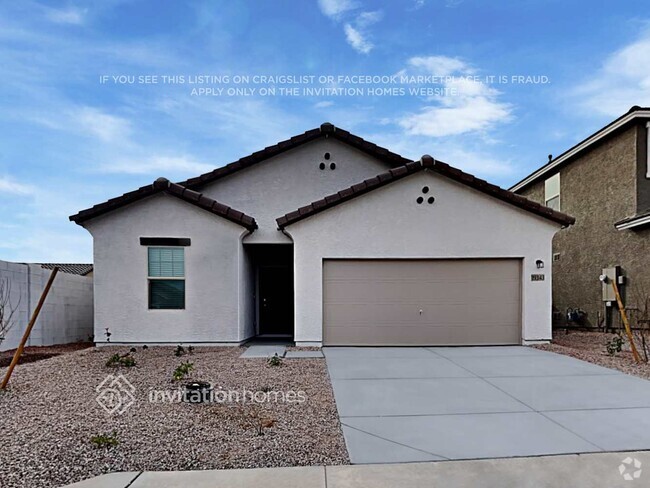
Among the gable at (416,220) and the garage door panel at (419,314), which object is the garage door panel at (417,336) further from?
the gable at (416,220)

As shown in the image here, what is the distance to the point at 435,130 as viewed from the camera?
14070mm

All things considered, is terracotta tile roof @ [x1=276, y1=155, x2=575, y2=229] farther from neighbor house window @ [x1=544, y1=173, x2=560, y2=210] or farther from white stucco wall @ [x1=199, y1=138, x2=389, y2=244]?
neighbor house window @ [x1=544, y1=173, x2=560, y2=210]

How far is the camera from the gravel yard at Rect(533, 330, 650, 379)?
7.85m

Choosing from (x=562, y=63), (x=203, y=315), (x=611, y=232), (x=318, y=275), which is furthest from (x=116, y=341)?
(x=611, y=232)

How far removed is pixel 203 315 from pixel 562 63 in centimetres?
1231

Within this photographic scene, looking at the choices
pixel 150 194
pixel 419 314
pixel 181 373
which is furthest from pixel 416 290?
pixel 150 194

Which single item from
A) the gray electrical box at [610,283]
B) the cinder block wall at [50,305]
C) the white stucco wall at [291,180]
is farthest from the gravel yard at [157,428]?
the gray electrical box at [610,283]

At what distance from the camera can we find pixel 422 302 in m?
10.5

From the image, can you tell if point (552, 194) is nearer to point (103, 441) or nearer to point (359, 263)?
point (359, 263)

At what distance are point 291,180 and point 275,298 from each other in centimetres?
396

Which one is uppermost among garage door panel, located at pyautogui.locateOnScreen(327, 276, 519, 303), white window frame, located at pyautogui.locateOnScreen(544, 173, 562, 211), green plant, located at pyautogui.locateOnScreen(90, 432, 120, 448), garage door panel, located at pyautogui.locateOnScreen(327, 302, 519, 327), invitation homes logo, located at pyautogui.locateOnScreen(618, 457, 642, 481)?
white window frame, located at pyautogui.locateOnScreen(544, 173, 562, 211)

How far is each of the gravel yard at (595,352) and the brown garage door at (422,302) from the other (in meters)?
1.19

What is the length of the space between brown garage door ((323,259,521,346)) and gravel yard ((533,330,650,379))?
46.9 inches

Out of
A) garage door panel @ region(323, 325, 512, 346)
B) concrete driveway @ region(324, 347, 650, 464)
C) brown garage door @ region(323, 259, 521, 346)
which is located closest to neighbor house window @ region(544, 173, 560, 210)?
brown garage door @ region(323, 259, 521, 346)
